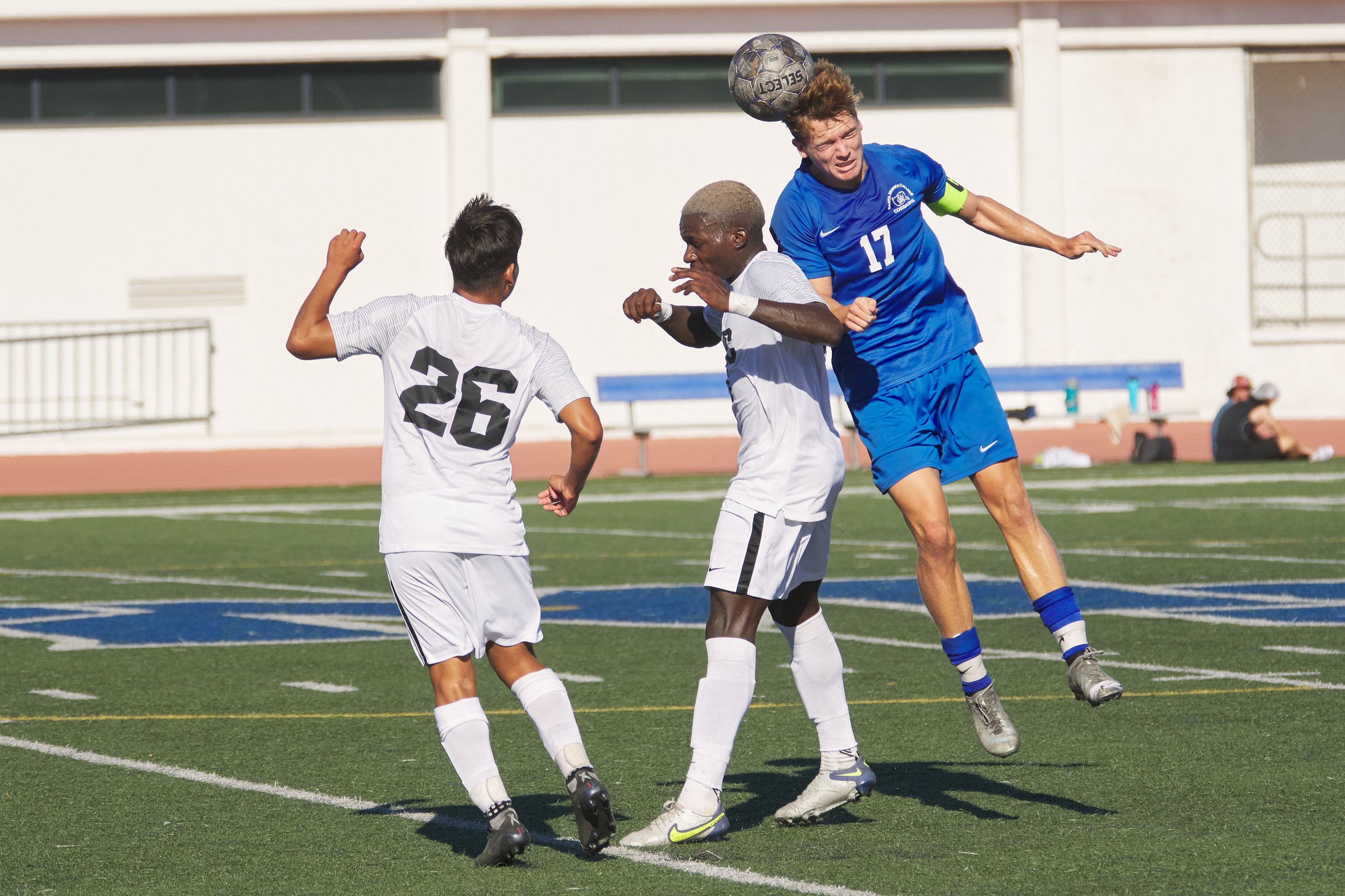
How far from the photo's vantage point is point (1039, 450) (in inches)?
993

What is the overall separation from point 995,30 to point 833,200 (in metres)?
23.4

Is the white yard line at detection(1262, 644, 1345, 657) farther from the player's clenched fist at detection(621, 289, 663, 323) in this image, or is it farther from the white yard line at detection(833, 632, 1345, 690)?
the player's clenched fist at detection(621, 289, 663, 323)

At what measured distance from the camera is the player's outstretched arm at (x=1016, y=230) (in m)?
6.19

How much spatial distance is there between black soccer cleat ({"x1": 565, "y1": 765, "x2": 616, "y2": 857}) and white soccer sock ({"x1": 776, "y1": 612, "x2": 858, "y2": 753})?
90 cm

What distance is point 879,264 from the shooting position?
232 inches

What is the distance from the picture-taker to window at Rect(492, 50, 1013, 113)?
27.7 m

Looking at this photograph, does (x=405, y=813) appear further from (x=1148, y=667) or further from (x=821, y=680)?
(x=1148, y=667)

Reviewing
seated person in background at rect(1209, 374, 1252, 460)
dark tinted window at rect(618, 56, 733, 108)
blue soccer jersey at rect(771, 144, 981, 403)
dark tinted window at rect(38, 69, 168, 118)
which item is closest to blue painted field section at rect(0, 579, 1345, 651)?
blue soccer jersey at rect(771, 144, 981, 403)

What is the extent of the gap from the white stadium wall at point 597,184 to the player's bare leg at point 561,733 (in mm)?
22183

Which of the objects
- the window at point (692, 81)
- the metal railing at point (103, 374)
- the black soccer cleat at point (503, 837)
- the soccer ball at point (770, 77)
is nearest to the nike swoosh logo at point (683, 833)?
the black soccer cleat at point (503, 837)

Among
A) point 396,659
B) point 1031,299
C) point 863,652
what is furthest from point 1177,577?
point 1031,299

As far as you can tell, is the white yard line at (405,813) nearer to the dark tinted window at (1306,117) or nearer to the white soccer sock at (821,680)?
the white soccer sock at (821,680)

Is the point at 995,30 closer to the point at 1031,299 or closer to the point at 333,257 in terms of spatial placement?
the point at 1031,299

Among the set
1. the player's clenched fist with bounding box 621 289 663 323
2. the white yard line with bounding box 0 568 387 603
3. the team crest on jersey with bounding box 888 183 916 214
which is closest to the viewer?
the player's clenched fist with bounding box 621 289 663 323
